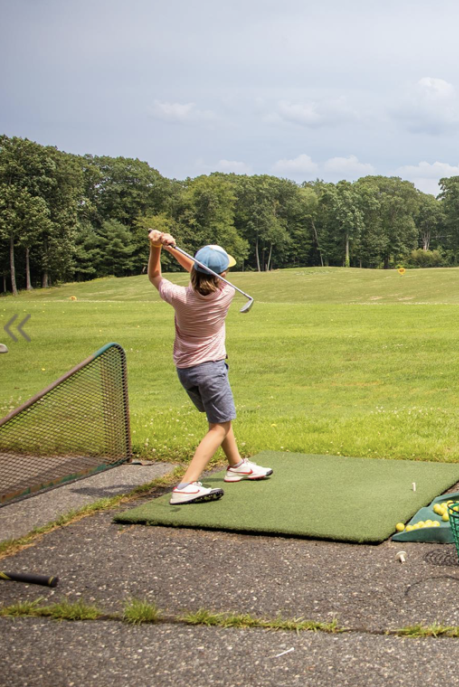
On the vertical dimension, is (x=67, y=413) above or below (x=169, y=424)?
above

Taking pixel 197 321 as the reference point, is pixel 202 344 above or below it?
below

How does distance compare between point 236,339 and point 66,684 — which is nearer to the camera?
point 66,684

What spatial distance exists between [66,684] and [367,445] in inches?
186

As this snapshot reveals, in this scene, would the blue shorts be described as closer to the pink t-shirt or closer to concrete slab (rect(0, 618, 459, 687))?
the pink t-shirt

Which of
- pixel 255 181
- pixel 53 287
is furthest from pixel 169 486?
pixel 255 181

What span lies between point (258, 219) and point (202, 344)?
95.1 m

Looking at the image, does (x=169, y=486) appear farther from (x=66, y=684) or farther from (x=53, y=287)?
(x=53, y=287)

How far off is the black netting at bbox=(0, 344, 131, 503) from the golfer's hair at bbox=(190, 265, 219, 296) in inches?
50.0

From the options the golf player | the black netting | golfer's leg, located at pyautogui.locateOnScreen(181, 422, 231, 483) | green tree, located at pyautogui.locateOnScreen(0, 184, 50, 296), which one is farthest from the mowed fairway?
golfer's leg, located at pyautogui.locateOnScreen(181, 422, 231, 483)

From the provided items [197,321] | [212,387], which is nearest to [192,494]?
[212,387]

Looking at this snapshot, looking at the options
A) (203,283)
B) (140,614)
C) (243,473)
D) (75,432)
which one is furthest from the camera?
(75,432)

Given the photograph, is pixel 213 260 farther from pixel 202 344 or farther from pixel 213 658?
pixel 213 658

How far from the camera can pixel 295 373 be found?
1496 centimetres

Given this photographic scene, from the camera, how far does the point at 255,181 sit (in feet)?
365
